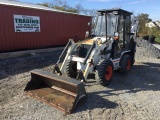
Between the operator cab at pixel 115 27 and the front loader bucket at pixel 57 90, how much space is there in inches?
99.2

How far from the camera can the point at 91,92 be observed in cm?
495

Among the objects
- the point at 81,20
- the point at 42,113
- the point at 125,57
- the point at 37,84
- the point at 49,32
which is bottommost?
the point at 42,113

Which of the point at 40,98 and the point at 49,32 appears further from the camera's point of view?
the point at 49,32

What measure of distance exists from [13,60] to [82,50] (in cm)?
428

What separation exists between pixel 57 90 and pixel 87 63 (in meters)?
1.23

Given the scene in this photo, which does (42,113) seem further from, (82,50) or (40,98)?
(82,50)

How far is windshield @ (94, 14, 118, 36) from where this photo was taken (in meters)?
6.12

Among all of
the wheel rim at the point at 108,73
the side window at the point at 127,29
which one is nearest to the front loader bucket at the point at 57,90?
the wheel rim at the point at 108,73

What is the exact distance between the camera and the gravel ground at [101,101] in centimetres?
376

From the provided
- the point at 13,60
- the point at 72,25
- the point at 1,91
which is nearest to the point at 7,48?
the point at 13,60

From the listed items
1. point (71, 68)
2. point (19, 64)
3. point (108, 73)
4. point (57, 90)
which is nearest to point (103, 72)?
point (108, 73)

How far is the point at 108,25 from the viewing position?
245 inches

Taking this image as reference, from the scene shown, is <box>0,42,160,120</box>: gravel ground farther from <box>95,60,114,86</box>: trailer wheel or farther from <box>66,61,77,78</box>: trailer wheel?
<box>66,61,77,78</box>: trailer wheel

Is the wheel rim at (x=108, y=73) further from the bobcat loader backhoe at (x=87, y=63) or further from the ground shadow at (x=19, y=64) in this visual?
the ground shadow at (x=19, y=64)
